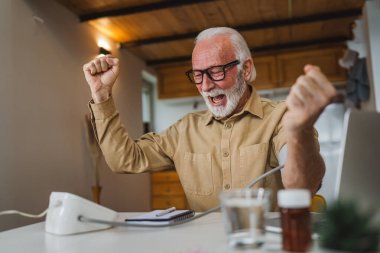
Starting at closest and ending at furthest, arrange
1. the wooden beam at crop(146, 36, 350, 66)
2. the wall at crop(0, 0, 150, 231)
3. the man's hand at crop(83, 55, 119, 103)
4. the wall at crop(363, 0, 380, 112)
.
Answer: the man's hand at crop(83, 55, 119, 103) → the wall at crop(0, 0, 150, 231) → the wall at crop(363, 0, 380, 112) → the wooden beam at crop(146, 36, 350, 66)

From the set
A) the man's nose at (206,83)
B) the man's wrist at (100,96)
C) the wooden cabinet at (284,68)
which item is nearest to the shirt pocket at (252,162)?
the man's nose at (206,83)

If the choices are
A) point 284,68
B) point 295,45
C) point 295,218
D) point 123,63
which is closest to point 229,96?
point 295,218

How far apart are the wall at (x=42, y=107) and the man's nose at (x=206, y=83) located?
128cm

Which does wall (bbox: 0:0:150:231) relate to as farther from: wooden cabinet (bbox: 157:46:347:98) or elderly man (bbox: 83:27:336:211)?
wooden cabinet (bbox: 157:46:347:98)

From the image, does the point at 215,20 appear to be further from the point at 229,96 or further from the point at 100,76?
the point at 100,76

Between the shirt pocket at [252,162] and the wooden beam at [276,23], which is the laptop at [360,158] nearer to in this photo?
the shirt pocket at [252,162]

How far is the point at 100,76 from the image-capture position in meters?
1.22

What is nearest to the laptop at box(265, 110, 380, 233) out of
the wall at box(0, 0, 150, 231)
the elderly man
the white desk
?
the white desk

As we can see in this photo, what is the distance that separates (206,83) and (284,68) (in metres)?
2.99

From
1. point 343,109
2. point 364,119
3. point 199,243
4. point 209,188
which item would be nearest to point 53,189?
point 209,188

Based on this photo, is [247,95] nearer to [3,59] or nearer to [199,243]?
[199,243]

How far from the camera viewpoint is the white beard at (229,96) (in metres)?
1.37

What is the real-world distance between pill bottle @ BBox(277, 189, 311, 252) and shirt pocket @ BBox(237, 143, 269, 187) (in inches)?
30.0

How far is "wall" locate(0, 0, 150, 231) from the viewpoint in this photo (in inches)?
80.1
